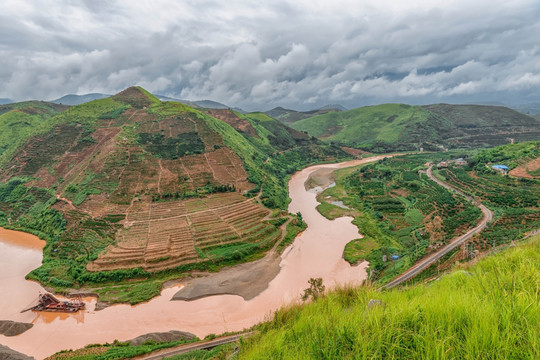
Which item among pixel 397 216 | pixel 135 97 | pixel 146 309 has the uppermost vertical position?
pixel 135 97

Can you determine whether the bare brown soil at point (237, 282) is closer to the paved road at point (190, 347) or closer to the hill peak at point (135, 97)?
the paved road at point (190, 347)

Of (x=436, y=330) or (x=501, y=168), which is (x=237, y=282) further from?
(x=501, y=168)

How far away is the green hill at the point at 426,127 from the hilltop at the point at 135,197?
91269mm

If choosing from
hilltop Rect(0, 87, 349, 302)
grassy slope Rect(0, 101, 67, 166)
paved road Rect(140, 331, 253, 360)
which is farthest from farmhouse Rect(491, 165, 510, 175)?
grassy slope Rect(0, 101, 67, 166)

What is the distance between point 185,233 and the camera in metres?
34.8

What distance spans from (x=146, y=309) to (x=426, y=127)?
6112 inches

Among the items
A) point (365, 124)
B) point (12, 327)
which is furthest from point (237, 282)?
point (365, 124)

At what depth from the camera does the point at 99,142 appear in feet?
182

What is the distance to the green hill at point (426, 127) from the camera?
125500mm

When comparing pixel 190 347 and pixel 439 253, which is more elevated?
pixel 190 347

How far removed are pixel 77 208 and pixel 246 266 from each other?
91.1 ft

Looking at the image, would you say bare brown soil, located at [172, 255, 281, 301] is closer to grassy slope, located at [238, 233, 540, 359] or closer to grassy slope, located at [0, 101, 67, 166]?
grassy slope, located at [238, 233, 540, 359]

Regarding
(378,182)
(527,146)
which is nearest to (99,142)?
(378,182)

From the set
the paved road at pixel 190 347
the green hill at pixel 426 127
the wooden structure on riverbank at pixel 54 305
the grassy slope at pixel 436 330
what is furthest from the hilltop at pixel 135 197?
the green hill at pixel 426 127
